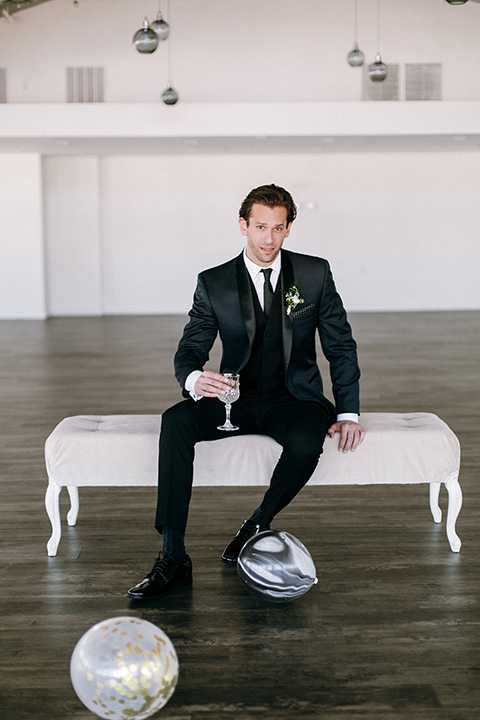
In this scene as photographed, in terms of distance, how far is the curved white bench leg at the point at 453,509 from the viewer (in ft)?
11.7

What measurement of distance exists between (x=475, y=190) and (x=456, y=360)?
6148mm

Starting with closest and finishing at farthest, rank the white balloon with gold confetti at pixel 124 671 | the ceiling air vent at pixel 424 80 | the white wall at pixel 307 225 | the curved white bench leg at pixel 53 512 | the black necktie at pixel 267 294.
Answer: the white balloon with gold confetti at pixel 124 671 < the curved white bench leg at pixel 53 512 < the black necktie at pixel 267 294 < the ceiling air vent at pixel 424 80 < the white wall at pixel 307 225

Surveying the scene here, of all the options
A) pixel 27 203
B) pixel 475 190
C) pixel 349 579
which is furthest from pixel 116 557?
pixel 475 190

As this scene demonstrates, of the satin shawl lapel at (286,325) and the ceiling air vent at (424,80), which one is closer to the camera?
the satin shawl lapel at (286,325)

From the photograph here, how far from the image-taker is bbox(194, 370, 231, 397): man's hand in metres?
3.29

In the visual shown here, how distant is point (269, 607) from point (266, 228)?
157cm

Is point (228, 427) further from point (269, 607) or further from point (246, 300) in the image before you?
point (269, 607)

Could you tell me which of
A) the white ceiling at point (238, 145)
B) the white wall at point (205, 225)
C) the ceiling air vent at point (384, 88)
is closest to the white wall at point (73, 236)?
the white wall at point (205, 225)

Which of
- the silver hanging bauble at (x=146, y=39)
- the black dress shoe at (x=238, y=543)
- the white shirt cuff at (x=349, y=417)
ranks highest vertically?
A: the silver hanging bauble at (x=146, y=39)

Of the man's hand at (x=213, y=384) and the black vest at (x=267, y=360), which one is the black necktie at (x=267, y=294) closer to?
the black vest at (x=267, y=360)

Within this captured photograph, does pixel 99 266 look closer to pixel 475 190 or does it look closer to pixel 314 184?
pixel 314 184

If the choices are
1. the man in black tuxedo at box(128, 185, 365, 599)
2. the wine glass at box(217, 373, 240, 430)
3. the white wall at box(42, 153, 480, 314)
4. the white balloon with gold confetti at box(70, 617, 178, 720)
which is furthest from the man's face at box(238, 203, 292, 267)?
the white wall at box(42, 153, 480, 314)

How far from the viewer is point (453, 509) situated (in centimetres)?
357

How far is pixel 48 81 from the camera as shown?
39.5ft
